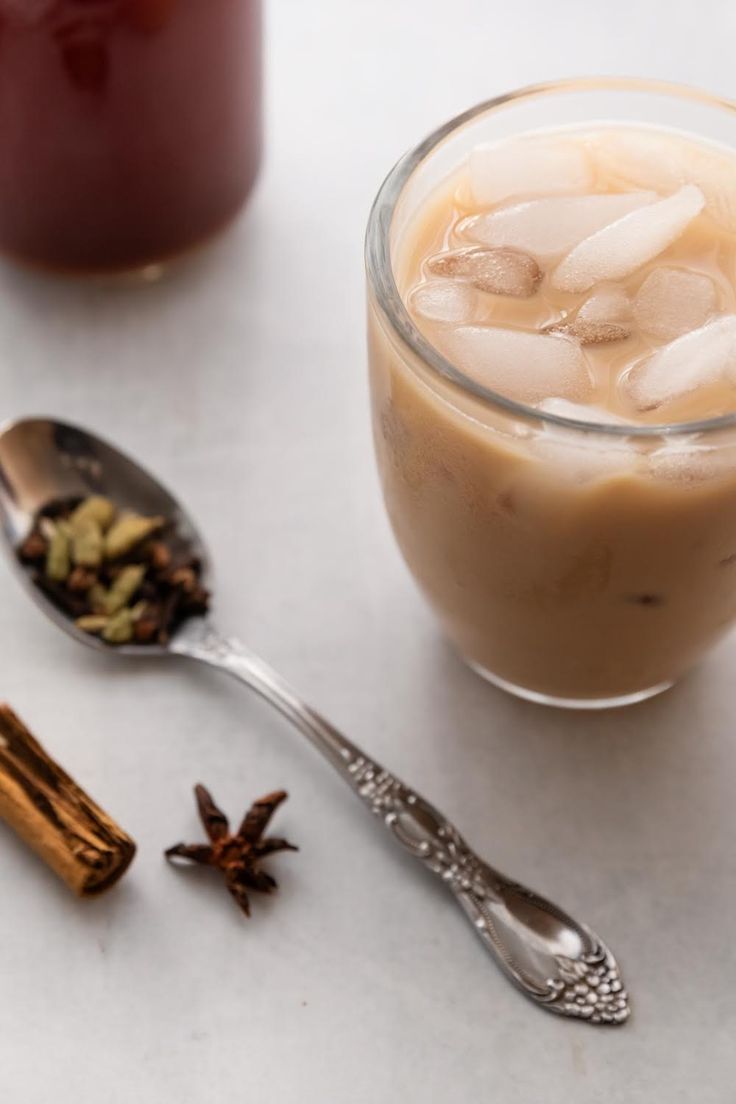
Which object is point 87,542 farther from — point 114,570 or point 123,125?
point 123,125

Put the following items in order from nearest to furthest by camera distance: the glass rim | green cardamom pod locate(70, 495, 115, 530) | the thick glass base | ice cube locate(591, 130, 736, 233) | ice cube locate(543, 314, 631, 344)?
the glass rim → ice cube locate(543, 314, 631, 344) → ice cube locate(591, 130, 736, 233) → the thick glass base → green cardamom pod locate(70, 495, 115, 530)

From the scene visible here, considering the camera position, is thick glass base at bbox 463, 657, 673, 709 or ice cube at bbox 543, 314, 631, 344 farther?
thick glass base at bbox 463, 657, 673, 709

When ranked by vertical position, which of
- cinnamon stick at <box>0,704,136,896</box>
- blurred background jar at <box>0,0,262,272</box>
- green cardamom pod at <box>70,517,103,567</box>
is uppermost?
blurred background jar at <box>0,0,262,272</box>

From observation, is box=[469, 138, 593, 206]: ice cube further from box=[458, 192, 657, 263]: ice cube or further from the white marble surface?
the white marble surface

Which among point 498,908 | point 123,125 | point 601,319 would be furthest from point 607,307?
point 123,125

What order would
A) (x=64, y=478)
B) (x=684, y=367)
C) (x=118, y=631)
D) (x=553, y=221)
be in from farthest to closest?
(x=64, y=478) → (x=118, y=631) → (x=553, y=221) → (x=684, y=367)

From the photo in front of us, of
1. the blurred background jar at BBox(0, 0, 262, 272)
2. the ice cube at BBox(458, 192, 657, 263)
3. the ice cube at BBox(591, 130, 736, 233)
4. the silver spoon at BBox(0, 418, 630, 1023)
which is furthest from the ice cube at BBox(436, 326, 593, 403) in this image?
the blurred background jar at BBox(0, 0, 262, 272)

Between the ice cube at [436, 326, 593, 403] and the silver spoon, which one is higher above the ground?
the ice cube at [436, 326, 593, 403]
